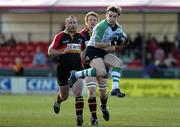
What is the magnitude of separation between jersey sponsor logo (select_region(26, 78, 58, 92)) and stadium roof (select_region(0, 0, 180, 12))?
157 inches

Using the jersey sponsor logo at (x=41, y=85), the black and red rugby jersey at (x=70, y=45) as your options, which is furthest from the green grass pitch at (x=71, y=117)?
the jersey sponsor logo at (x=41, y=85)

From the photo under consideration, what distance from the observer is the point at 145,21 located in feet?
132

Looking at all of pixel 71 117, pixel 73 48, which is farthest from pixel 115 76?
pixel 71 117

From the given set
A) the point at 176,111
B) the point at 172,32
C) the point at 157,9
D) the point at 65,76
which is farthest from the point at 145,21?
the point at 65,76

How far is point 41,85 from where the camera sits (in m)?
34.7

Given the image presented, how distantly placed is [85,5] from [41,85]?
14.9 ft

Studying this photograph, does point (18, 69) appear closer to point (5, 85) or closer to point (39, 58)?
point (5, 85)

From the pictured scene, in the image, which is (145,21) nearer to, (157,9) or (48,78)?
(157,9)

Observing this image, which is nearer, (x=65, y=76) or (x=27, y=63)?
(x=65, y=76)

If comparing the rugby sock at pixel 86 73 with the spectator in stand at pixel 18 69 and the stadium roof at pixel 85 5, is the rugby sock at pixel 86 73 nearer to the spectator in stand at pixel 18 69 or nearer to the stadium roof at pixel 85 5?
the stadium roof at pixel 85 5

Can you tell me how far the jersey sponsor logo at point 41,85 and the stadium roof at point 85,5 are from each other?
3.98m

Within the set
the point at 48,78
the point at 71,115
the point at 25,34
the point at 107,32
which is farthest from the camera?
the point at 25,34

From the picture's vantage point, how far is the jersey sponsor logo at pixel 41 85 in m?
34.4

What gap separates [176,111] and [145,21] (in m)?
18.7
